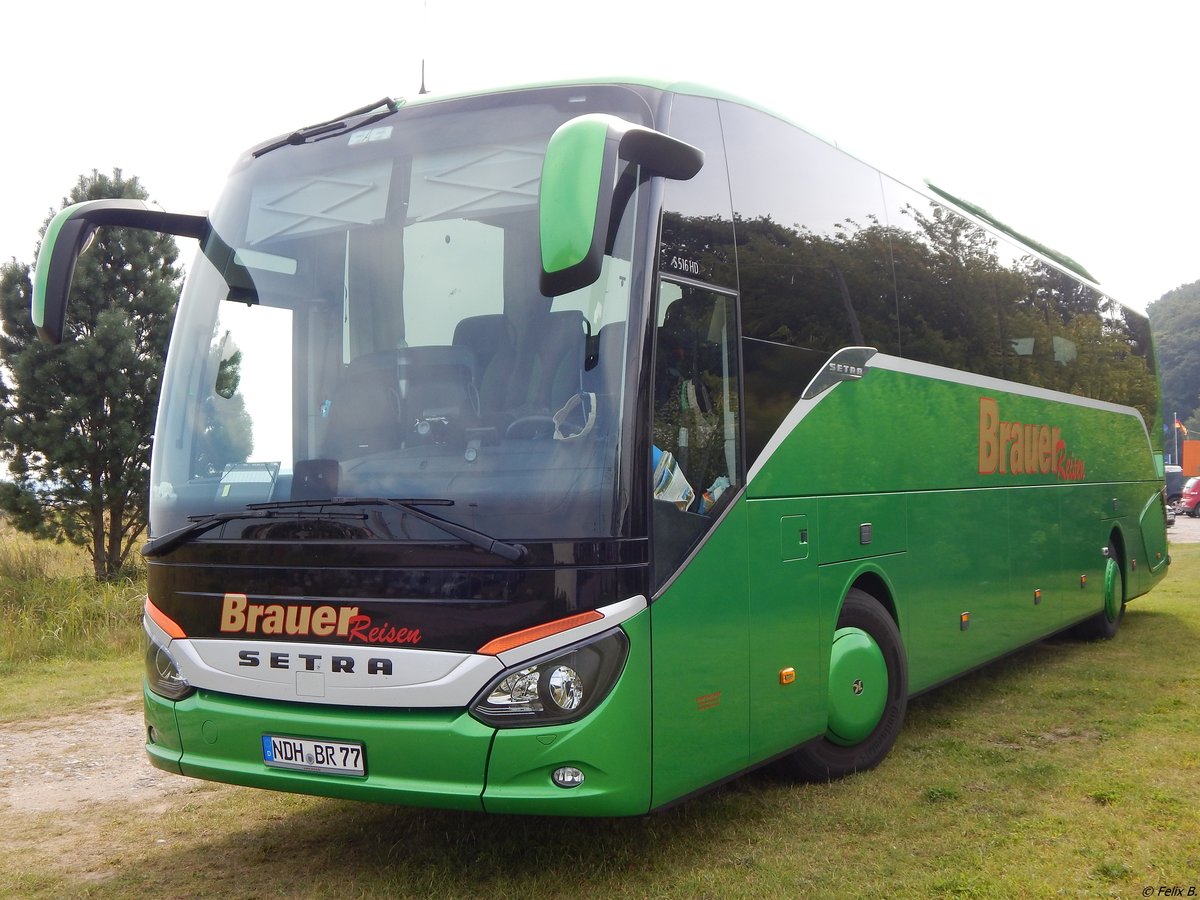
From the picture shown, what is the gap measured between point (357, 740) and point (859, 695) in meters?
2.97

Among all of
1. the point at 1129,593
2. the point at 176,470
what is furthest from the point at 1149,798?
the point at 1129,593

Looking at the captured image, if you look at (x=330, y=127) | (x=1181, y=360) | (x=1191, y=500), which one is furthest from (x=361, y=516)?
(x=1181, y=360)

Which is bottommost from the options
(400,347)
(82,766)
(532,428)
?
(82,766)

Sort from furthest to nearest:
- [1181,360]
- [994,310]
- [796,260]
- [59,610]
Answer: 1. [1181,360]
2. [59,610]
3. [994,310]
4. [796,260]

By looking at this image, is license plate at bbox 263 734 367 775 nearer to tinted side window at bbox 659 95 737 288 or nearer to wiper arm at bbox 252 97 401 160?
tinted side window at bbox 659 95 737 288

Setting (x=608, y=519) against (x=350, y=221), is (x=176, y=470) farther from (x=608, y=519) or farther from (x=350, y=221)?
(x=608, y=519)

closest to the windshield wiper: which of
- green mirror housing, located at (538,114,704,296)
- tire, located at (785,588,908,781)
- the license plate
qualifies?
the license plate

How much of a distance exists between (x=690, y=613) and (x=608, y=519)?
0.65 m

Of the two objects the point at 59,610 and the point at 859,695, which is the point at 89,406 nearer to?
the point at 59,610

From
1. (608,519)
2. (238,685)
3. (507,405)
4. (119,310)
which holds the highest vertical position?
(119,310)

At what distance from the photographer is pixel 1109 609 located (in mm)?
11289

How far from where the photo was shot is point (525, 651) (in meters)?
4.26

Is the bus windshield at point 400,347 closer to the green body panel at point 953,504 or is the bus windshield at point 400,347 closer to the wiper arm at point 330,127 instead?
the wiper arm at point 330,127

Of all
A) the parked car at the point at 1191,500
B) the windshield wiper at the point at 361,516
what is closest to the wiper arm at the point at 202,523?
the windshield wiper at the point at 361,516
